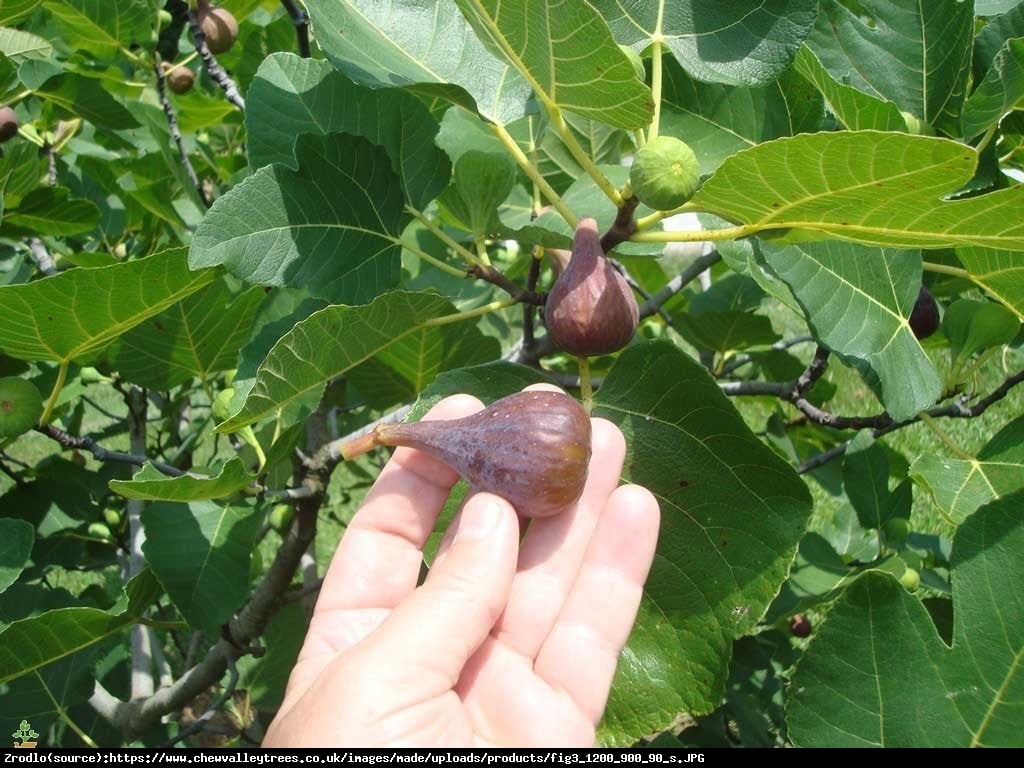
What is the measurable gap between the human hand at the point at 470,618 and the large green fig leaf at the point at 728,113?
0.54 meters

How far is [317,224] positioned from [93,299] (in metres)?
0.39

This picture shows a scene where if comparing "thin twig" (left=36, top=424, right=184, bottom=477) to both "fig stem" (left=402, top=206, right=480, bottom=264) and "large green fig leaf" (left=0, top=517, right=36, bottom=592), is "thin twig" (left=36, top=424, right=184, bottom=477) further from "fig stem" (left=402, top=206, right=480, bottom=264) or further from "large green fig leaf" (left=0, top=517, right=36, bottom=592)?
"fig stem" (left=402, top=206, right=480, bottom=264)

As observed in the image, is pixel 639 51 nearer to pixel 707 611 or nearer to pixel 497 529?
pixel 497 529

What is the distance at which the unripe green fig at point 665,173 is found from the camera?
1071 mm

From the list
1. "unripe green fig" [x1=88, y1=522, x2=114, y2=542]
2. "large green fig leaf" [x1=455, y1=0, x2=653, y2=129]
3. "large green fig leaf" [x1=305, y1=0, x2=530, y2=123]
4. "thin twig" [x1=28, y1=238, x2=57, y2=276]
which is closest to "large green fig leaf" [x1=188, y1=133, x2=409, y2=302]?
"large green fig leaf" [x1=305, y1=0, x2=530, y2=123]

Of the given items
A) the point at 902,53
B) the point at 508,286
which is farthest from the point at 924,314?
the point at 508,286

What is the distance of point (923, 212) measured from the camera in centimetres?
103

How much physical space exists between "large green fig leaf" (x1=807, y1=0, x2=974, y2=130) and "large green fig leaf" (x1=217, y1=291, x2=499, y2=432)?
2.55 feet

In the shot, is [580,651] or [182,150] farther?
[182,150]

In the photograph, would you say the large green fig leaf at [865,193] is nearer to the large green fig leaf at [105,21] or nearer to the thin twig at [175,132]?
the thin twig at [175,132]

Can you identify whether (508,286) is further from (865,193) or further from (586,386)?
(865,193)
